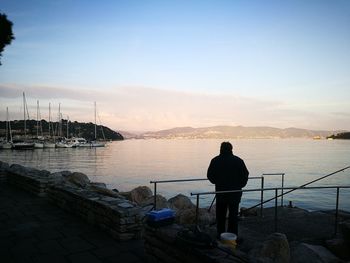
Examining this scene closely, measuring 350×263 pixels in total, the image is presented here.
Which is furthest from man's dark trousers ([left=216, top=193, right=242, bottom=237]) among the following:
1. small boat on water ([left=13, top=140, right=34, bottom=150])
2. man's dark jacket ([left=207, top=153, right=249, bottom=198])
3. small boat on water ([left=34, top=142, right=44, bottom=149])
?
small boat on water ([left=34, top=142, right=44, bottom=149])

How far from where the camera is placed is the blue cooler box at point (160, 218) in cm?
442

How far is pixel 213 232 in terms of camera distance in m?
6.45

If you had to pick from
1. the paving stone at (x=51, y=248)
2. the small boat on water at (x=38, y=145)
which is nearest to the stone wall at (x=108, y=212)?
the paving stone at (x=51, y=248)

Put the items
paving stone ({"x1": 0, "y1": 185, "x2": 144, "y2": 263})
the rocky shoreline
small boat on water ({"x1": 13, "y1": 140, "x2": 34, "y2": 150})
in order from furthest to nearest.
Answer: small boat on water ({"x1": 13, "y1": 140, "x2": 34, "y2": 150}) < paving stone ({"x1": 0, "y1": 185, "x2": 144, "y2": 263}) < the rocky shoreline

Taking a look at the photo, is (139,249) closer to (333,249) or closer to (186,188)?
(333,249)

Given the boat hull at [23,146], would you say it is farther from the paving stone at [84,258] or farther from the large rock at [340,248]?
the large rock at [340,248]

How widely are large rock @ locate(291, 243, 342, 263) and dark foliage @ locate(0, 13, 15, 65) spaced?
761 centimetres

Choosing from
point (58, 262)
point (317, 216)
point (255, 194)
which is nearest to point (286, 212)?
point (317, 216)

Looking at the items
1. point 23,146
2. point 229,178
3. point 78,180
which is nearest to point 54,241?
point 229,178

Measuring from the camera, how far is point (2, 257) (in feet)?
15.5

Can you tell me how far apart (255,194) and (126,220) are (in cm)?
2044

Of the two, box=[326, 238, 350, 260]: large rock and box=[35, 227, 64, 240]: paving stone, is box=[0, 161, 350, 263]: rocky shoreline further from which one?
box=[35, 227, 64, 240]: paving stone

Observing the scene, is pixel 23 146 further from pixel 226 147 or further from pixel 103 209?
pixel 226 147

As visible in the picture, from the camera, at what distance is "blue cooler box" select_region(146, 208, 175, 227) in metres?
4.42
